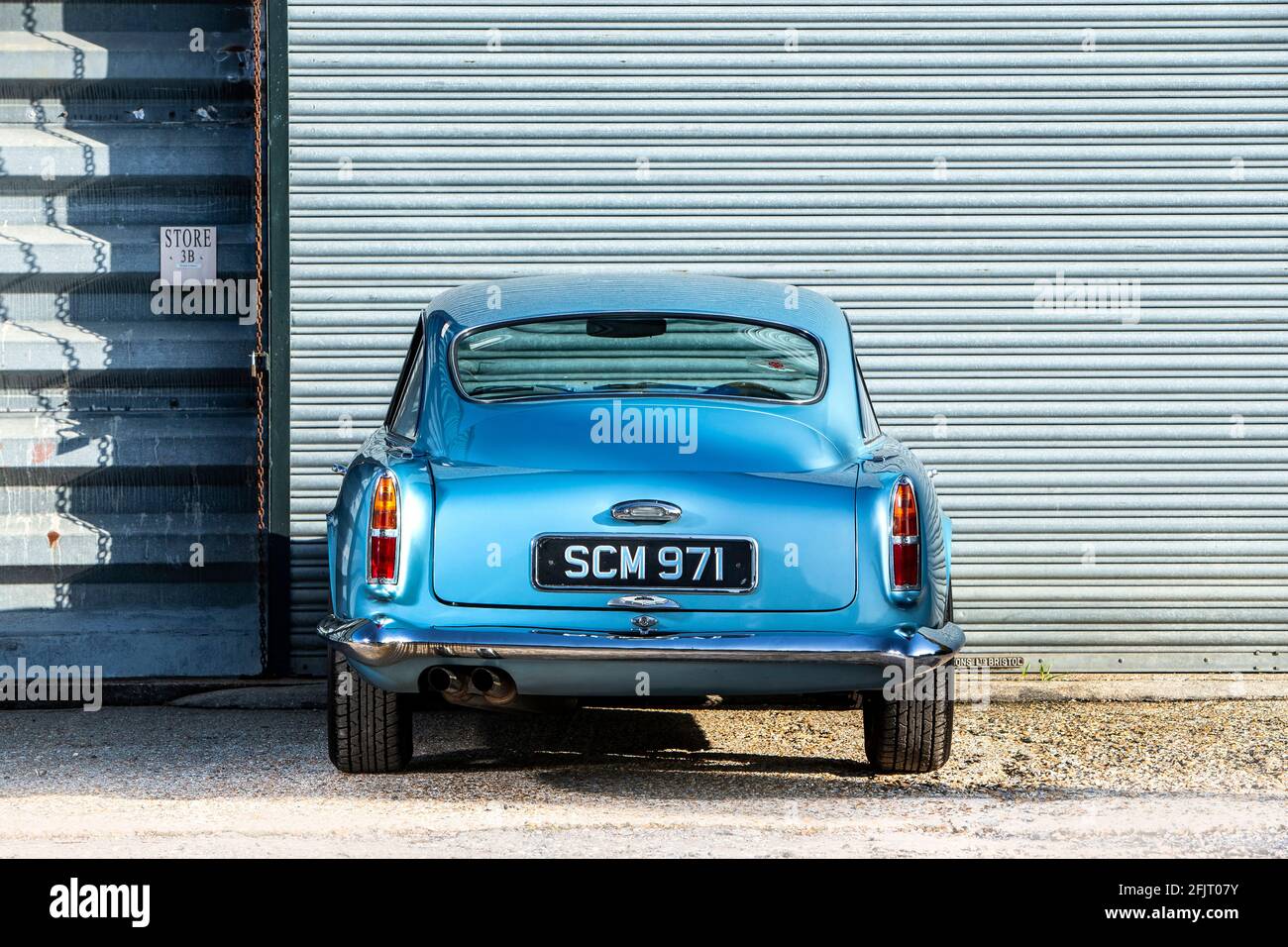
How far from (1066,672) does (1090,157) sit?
236 centimetres

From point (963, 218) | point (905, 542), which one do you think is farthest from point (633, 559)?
point (963, 218)

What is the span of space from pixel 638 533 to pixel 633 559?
0.08 meters

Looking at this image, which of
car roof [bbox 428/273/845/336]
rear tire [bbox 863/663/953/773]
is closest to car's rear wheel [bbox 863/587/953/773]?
rear tire [bbox 863/663/953/773]

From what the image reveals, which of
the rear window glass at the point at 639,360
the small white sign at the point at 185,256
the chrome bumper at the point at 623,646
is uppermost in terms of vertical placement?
the small white sign at the point at 185,256

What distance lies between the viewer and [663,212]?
7.47 meters

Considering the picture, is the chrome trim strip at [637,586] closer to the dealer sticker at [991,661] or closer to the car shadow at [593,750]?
the car shadow at [593,750]

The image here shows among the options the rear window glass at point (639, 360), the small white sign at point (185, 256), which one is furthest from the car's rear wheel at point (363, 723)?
the small white sign at point (185, 256)

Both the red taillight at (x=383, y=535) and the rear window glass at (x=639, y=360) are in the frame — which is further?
the rear window glass at (x=639, y=360)

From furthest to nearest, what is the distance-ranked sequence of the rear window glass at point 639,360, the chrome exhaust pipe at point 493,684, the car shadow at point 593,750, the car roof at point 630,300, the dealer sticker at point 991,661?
the dealer sticker at point 991,661, the car shadow at point 593,750, the car roof at point 630,300, the rear window glass at point 639,360, the chrome exhaust pipe at point 493,684

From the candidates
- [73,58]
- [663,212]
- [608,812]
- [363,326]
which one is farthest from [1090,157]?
[73,58]

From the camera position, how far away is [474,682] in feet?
16.0

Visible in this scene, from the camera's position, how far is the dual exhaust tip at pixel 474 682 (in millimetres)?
4840

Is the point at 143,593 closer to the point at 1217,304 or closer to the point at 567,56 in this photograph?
the point at 567,56

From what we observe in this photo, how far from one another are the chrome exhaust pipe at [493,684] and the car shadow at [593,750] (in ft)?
1.76
